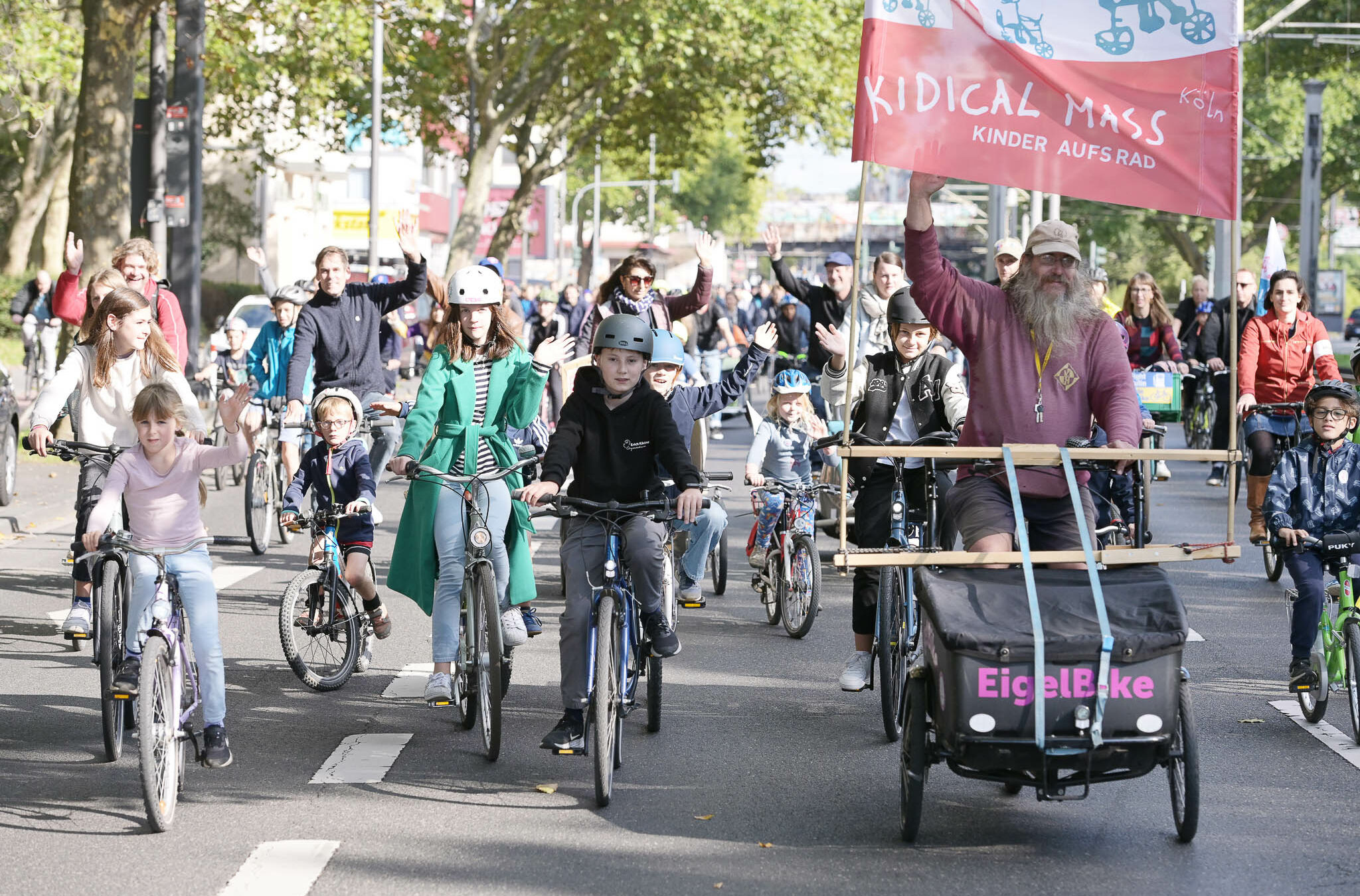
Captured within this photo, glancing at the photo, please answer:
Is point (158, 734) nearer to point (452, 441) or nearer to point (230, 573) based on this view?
point (452, 441)

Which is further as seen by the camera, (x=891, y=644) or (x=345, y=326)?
(x=345, y=326)

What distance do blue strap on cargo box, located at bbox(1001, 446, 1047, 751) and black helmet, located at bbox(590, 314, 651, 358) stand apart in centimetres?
148

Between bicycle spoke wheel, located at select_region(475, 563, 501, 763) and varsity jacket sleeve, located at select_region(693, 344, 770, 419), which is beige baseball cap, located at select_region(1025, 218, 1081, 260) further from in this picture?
varsity jacket sleeve, located at select_region(693, 344, 770, 419)

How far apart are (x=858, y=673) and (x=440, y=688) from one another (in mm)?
1844

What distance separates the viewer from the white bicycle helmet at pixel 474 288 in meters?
7.61

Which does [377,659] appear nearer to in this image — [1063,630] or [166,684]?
[166,684]

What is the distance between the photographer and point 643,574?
6750 mm

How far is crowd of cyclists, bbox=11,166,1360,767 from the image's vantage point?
636 centimetres

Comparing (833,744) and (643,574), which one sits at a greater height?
(643,574)

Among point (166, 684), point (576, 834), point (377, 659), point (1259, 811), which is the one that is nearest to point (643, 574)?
point (576, 834)

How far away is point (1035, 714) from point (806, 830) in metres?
0.97

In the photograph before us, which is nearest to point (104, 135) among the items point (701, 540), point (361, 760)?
point (701, 540)

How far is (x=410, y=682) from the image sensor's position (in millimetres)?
8539

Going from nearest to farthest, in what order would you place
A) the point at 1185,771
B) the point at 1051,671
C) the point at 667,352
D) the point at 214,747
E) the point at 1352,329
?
the point at 1051,671 → the point at 1185,771 → the point at 214,747 → the point at 667,352 → the point at 1352,329
